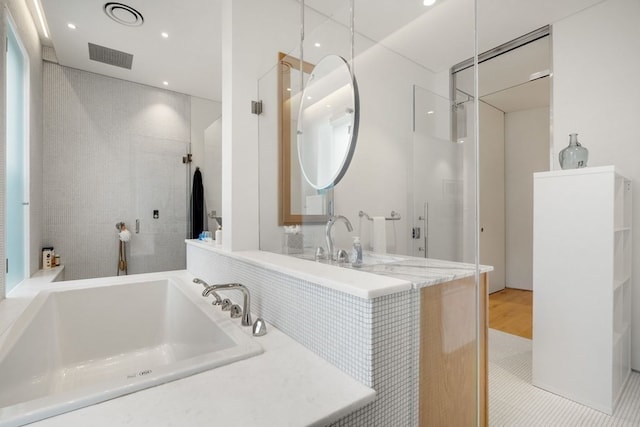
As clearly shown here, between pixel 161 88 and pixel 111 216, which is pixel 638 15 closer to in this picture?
pixel 161 88

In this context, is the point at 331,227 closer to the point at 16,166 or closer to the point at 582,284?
the point at 582,284

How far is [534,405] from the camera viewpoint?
1732 millimetres

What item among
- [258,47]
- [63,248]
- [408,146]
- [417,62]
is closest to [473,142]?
[408,146]

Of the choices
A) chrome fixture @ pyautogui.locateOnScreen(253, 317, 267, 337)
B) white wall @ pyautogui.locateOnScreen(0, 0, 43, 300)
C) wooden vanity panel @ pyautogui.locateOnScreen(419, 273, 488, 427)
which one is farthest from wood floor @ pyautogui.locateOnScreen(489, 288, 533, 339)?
white wall @ pyautogui.locateOnScreen(0, 0, 43, 300)

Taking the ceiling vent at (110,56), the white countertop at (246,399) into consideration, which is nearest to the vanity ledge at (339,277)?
the white countertop at (246,399)

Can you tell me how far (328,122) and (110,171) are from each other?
9.17 ft

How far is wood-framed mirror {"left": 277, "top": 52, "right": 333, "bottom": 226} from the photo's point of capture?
180 centimetres

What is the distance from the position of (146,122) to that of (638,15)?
14.3 feet

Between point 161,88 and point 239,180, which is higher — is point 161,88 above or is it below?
above

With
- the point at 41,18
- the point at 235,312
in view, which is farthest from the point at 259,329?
the point at 41,18

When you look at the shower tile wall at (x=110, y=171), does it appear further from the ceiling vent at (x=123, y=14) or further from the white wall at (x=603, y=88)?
the white wall at (x=603, y=88)

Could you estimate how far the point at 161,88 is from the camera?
3541 millimetres

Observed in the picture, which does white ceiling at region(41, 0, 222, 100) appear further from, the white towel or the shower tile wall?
the white towel

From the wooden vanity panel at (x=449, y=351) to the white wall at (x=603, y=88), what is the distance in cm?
177
